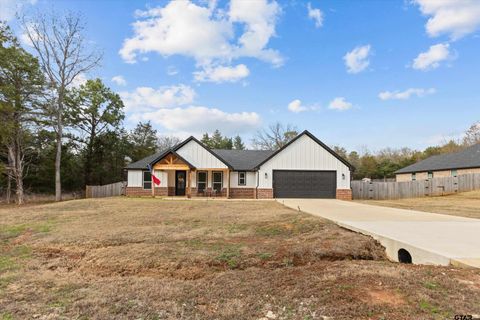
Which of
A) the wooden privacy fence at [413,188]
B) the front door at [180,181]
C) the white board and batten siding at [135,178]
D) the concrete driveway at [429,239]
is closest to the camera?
the concrete driveway at [429,239]

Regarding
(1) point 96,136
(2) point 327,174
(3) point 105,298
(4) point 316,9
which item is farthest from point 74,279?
(1) point 96,136

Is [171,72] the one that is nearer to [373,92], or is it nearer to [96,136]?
[373,92]

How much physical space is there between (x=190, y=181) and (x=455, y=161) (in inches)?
974

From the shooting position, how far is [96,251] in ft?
21.1

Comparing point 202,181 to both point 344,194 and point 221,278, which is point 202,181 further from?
point 221,278

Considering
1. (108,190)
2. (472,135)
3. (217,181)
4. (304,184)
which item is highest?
(472,135)

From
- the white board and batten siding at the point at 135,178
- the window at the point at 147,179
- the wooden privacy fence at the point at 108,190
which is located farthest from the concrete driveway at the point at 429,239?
the wooden privacy fence at the point at 108,190

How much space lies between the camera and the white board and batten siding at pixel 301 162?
21500mm

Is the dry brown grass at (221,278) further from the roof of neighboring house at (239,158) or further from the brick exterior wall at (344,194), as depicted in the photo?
the brick exterior wall at (344,194)

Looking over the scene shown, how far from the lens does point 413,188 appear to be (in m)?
23.5

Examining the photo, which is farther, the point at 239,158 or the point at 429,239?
the point at 239,158

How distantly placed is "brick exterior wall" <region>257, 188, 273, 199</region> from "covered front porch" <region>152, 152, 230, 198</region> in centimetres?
221

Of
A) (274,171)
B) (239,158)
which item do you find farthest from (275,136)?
(274,171)

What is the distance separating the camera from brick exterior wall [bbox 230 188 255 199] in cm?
2233
